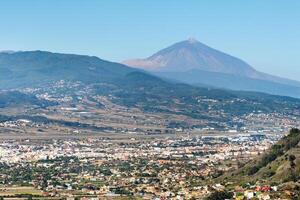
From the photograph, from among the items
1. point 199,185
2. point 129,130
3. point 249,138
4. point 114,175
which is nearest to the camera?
point 199,185

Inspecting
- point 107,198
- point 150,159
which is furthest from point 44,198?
point 150,159

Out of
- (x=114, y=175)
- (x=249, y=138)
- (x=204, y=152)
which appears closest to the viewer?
(x=114, y=175)

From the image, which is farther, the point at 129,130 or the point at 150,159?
the point at 129,130

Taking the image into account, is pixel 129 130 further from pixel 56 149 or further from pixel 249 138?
pixel 56 149

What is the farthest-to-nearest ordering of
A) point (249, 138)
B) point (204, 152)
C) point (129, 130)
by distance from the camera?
point (129, 130) → point (249, 138) → point (204, 152)

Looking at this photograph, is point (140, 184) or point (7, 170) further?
point (7, 170)

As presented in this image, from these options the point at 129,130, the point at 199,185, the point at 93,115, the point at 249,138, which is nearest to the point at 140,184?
the point at 199,185

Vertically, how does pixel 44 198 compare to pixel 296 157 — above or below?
below

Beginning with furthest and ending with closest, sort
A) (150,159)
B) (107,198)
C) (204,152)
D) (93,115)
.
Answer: (93,115), (204,152), (150,159), (107,198)

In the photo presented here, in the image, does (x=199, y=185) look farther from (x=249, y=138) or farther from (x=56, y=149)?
A: (x=249, y=138)
